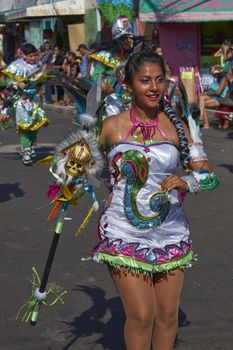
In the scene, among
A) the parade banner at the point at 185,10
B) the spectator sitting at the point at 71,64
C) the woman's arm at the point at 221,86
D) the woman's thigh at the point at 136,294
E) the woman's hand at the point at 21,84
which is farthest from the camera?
the spectator sitting at the point at 71,64

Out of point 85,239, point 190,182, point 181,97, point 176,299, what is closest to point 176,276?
point 176,299

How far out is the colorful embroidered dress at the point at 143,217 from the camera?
3953 millimetres

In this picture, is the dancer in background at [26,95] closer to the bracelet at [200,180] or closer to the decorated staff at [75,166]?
the decorated staff at [75,166]

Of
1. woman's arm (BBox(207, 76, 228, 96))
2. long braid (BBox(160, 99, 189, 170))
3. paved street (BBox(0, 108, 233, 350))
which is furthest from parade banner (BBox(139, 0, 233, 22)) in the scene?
long braid (BBox(160, 99, 189, 170))

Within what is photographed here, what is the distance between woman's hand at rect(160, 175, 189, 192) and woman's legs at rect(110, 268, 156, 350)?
1.52 feet

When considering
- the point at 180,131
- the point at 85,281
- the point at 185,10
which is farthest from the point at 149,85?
the point at 185,10

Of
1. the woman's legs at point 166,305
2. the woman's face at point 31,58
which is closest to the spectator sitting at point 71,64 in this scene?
the woman's face at point 31,58

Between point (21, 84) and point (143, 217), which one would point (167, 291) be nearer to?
point (143, 217)

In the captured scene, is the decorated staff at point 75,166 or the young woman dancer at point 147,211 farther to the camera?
the decorated staff at point 75,166

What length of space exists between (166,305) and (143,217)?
18.3 inches

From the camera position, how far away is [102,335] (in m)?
4.96

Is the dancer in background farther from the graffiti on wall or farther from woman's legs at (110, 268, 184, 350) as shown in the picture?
the graffiti on wall

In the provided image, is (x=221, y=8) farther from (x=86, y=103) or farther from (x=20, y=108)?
(x=86, y=103)

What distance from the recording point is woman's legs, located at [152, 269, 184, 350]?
3.97 metres
